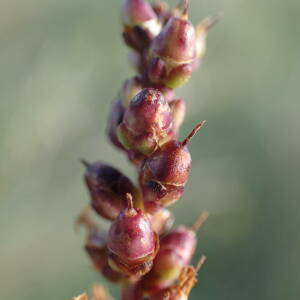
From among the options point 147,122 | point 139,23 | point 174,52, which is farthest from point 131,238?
point 139,23

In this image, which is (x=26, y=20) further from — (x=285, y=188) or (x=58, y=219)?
(x=285, y=188)

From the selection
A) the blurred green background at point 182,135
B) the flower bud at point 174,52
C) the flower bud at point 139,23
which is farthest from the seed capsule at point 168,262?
the blurred green background at point 182,135

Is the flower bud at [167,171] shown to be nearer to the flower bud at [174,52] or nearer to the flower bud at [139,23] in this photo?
the flower bud at [174,52]

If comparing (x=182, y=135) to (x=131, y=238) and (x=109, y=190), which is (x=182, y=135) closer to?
(x=109, y=190)

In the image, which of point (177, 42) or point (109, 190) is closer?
point (177, 42)

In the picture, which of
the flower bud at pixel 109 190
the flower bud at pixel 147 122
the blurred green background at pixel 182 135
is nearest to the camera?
the flower bud at pixel 147 122

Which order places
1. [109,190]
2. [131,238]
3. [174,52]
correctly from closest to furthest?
[131,238] → [174,52] → [109,190]
